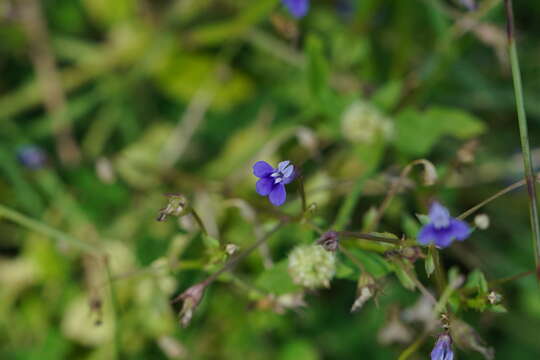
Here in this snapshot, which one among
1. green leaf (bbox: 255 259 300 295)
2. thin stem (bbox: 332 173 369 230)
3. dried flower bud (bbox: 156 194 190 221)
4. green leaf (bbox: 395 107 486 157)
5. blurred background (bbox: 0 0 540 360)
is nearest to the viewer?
dried flower bud (bbox: 156 194 190 221)

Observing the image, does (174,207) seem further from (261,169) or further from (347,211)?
(347,211)

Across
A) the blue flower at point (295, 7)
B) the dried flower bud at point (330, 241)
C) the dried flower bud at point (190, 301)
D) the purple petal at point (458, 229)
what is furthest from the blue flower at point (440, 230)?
the blue flower at point (295, 7)

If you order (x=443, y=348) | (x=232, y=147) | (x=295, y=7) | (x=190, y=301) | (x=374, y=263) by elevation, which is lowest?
(x=443, y=348)

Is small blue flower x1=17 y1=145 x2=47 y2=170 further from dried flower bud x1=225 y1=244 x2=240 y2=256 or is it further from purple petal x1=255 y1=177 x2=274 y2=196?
purple petal x1=255 y1=177 x2=274 y2=196

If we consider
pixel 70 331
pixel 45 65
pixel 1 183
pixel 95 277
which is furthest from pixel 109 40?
pixel 70 331

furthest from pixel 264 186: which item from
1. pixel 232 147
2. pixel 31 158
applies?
pixel 31 158

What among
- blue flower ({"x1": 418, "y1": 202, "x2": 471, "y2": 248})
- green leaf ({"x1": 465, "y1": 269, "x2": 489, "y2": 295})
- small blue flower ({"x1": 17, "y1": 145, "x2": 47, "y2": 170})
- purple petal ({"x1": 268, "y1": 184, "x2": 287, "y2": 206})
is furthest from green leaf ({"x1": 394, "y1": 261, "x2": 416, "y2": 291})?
small blue flower ({"x1": 17, "y1": 145, "x2": 47, "y2": 170})

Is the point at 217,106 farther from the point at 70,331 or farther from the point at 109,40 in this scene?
the point at 70,331
